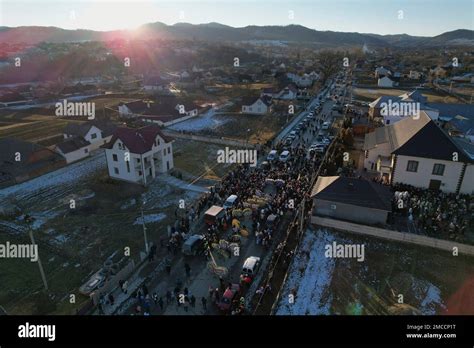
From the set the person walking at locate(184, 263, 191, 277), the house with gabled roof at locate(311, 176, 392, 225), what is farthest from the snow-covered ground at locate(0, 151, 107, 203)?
the house with gabled roof at locate(311, 176, 392, 225)

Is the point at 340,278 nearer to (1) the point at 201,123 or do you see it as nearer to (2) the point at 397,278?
(2) the point at 397,278

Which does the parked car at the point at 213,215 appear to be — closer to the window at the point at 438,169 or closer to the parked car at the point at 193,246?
the parked car at the point at 193,246

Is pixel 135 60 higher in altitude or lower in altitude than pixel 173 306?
higher

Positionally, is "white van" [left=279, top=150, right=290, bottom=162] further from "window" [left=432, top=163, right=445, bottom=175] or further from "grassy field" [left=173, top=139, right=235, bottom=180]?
"window" [left=432, top=163, right=445, bottom=175]

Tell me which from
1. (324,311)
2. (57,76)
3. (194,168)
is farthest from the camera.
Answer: (57,76)

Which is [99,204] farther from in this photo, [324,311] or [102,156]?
[324,311]

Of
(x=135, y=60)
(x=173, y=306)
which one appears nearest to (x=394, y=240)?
(x=173, y=306)

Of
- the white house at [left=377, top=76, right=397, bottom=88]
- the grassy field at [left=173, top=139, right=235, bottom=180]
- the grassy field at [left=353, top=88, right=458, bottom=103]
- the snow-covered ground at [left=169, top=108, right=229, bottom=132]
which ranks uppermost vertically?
the white house at [left=377, top=76, right=397, bottom=88]
